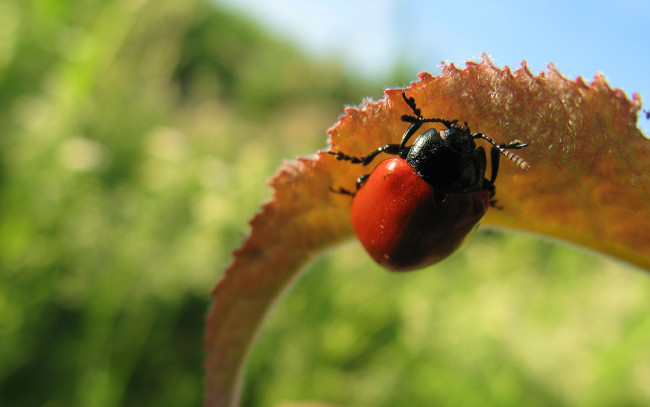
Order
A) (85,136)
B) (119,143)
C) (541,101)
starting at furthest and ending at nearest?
(119,143) < (85,136) < (541,101)

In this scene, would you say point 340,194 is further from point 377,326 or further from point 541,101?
point 377,326

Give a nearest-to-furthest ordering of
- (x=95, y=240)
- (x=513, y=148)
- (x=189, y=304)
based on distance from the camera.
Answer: (x=513, y=148)
(x=95, y=240)
(x=189, y=304)

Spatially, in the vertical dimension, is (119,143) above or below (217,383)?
above

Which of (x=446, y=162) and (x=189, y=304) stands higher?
(x=189, y=304)

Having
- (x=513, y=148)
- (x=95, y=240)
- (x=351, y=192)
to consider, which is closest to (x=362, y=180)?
(x=351, y=192)

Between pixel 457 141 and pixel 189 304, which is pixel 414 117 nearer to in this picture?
pixel 457 141

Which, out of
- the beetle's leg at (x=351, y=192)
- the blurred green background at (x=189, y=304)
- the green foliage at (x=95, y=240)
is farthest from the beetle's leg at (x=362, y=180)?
the green foliage at (x=95, y=240)

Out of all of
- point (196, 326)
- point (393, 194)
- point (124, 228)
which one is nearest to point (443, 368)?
point (196, 326)
